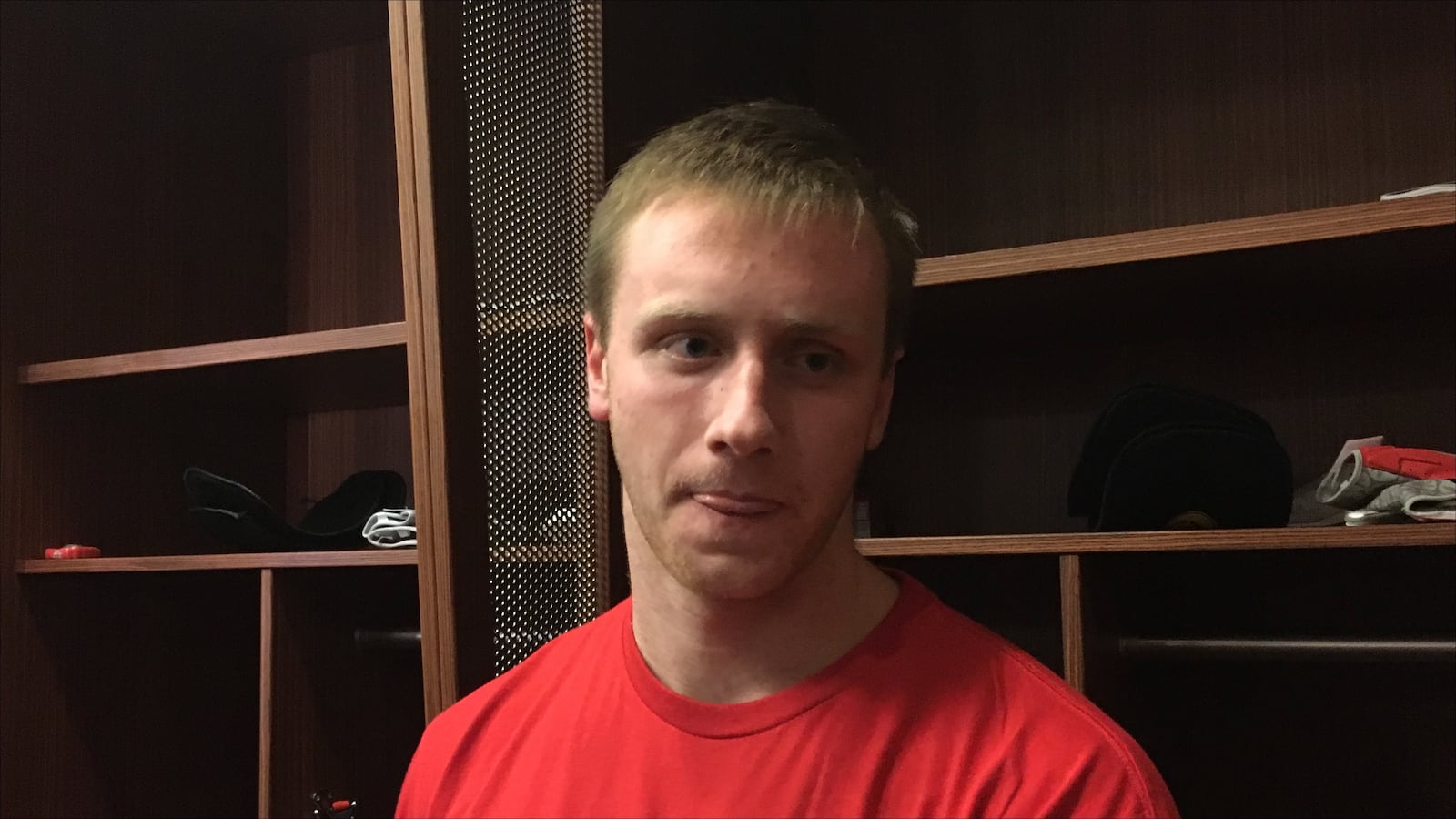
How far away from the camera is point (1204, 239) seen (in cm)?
111

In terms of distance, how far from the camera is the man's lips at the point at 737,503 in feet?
2.62

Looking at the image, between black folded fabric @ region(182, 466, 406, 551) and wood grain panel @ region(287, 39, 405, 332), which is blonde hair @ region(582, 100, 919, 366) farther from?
wood grain panel @ region(287, 39, 405, 332)

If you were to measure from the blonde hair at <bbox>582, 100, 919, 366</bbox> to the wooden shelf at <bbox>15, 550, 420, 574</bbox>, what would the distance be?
0.55 meters

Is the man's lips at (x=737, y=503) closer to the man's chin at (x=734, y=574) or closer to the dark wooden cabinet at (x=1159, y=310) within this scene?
the man's chin at (x=734, y=574)

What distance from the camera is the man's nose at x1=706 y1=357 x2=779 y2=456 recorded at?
0.78 meters

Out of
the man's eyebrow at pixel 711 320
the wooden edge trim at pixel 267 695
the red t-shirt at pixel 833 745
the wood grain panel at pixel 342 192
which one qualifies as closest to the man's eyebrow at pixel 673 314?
the man's eyebrow at pixel 711 320

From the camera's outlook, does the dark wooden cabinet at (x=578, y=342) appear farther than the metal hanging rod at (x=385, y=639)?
No

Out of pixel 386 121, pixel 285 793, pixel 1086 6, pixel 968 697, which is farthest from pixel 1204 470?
pixel 386 121

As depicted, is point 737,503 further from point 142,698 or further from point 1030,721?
point 142,698

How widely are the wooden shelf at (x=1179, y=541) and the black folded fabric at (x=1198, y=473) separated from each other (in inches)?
2.6

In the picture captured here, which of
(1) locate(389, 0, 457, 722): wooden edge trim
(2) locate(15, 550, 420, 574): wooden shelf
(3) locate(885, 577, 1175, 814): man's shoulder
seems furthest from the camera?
(2) locate(15, 550, 420, 574): wooden shelf

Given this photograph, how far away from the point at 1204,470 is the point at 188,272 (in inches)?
59.1

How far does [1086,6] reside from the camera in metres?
1.67

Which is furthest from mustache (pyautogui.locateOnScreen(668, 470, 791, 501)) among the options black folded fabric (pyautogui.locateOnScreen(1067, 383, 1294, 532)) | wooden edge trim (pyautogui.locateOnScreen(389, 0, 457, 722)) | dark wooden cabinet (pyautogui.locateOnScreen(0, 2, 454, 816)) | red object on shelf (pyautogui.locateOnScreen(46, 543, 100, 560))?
red object on shelf (pyautogui.locateOnScreen(46, 543, 100, 560))
